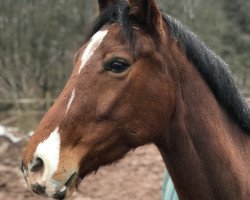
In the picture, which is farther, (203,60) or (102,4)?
(102,4)

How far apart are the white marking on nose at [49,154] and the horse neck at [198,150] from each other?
58 cm

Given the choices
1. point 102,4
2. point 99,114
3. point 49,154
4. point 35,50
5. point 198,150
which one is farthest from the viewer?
point 35,50

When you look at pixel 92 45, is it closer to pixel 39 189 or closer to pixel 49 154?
pixel 49 154

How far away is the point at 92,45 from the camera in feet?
8.11

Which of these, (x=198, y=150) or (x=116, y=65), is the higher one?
(x=116, y=65)

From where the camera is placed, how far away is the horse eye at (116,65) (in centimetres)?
241

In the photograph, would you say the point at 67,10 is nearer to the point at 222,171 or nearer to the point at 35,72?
the point at 35,72

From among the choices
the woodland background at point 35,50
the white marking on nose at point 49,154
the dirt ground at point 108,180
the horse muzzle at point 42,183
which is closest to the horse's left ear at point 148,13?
the white marking on nose at point 49,154

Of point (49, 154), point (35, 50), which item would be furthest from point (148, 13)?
point (35, 50)

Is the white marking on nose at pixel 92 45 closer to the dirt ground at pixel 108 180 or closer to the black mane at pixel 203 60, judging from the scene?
the black mane at pixel 203 60

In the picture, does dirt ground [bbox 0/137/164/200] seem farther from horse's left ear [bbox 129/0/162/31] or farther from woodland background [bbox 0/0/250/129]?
woodland background [bbox 0/0/250/129]

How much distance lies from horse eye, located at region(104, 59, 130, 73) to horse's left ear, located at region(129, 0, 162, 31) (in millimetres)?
244

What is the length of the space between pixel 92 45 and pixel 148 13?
0.31 metres

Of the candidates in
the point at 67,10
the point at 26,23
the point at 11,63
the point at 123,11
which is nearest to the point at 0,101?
the point at 11,63
